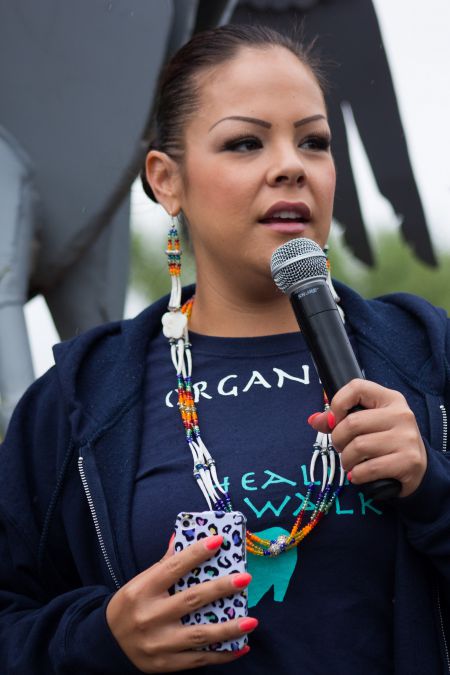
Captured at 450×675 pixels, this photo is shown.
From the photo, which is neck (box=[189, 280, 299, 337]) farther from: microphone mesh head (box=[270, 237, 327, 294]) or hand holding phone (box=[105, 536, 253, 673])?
hand holding phone (box=[105, 536, 253, 673])

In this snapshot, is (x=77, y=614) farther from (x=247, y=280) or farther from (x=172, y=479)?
(x=247, y=280)

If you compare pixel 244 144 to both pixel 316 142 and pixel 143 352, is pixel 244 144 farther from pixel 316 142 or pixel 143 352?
pixel 143 352

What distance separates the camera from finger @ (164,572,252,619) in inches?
45.7

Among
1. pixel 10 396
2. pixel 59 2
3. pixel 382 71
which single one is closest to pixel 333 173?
pixel 10 396

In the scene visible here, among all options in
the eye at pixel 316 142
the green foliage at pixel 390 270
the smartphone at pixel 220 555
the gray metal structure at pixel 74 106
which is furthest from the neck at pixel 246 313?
the green foliage at pixel 390 270

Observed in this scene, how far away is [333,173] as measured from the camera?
1571mm

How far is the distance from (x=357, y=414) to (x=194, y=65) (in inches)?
32.9

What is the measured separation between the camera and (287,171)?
58.2 inches

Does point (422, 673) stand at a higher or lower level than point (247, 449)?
lower

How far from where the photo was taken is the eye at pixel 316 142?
5.14 feet

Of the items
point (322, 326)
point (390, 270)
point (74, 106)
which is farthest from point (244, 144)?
point (390, 270)

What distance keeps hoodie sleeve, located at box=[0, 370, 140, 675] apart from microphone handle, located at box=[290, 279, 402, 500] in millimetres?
439

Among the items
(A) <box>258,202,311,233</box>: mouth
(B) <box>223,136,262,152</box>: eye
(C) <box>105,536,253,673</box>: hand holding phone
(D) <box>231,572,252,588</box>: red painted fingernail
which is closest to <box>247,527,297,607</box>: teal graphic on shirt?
(C) <box>105,536,253,673</box>: hand holding phone

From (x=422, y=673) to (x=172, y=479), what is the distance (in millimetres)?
434
